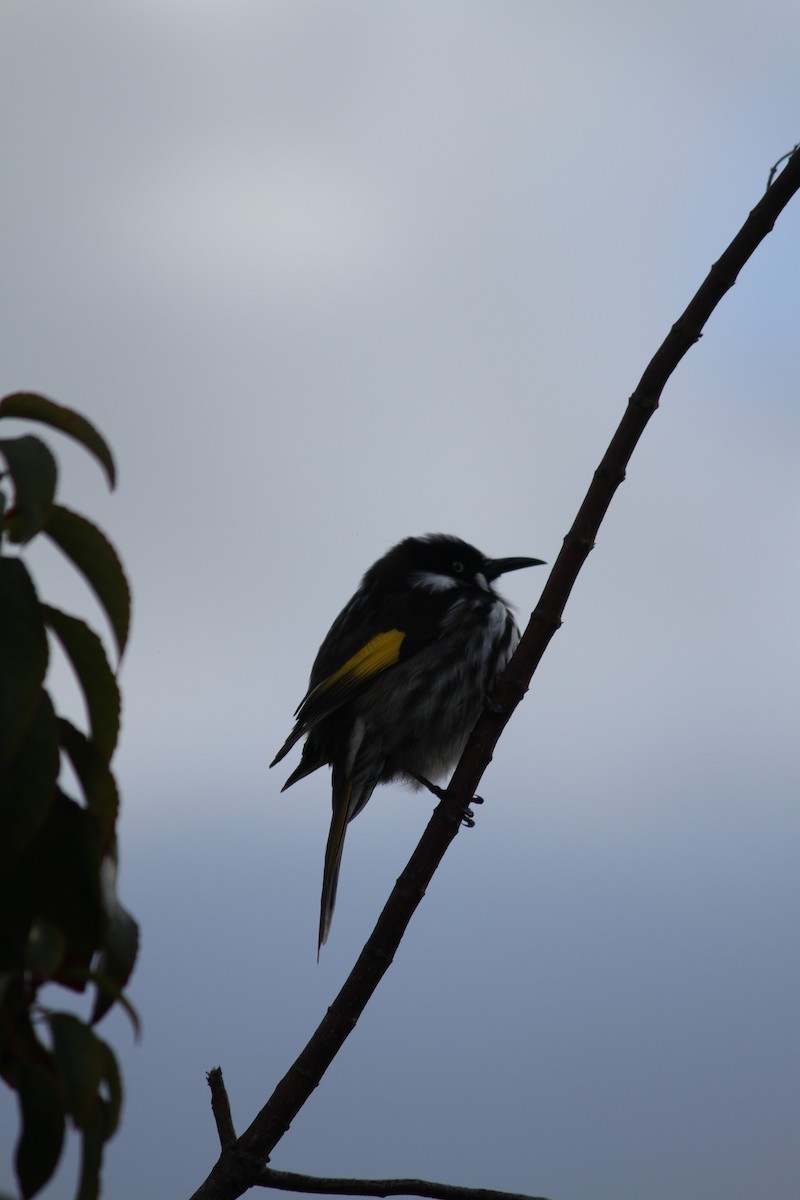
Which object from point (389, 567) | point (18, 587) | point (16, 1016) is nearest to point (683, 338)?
point (18, 587)

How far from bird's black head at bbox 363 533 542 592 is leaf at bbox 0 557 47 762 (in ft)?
12.8

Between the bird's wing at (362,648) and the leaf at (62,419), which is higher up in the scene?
the bird's wing at (362,648)

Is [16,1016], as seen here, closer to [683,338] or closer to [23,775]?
[23,775]

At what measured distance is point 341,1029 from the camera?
2547mm

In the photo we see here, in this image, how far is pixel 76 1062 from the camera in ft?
3.49

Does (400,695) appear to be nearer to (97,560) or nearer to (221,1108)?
(221,1108)

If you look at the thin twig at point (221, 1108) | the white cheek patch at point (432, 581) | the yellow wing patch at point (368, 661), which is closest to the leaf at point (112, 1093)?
the thin twig at point (221, 1108)

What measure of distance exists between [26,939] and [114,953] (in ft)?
0.31

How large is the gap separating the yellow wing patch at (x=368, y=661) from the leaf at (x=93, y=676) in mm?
3189

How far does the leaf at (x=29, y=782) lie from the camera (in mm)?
1140

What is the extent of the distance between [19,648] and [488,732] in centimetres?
209

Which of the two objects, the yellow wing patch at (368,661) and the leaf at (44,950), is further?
the yellow wing patch at (368,661)

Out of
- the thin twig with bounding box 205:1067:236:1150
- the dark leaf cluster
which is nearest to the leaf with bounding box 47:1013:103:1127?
the dark leaf cluster

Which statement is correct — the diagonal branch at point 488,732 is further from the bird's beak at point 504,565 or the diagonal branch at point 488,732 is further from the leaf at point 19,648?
the bird's beak at point 504,565
